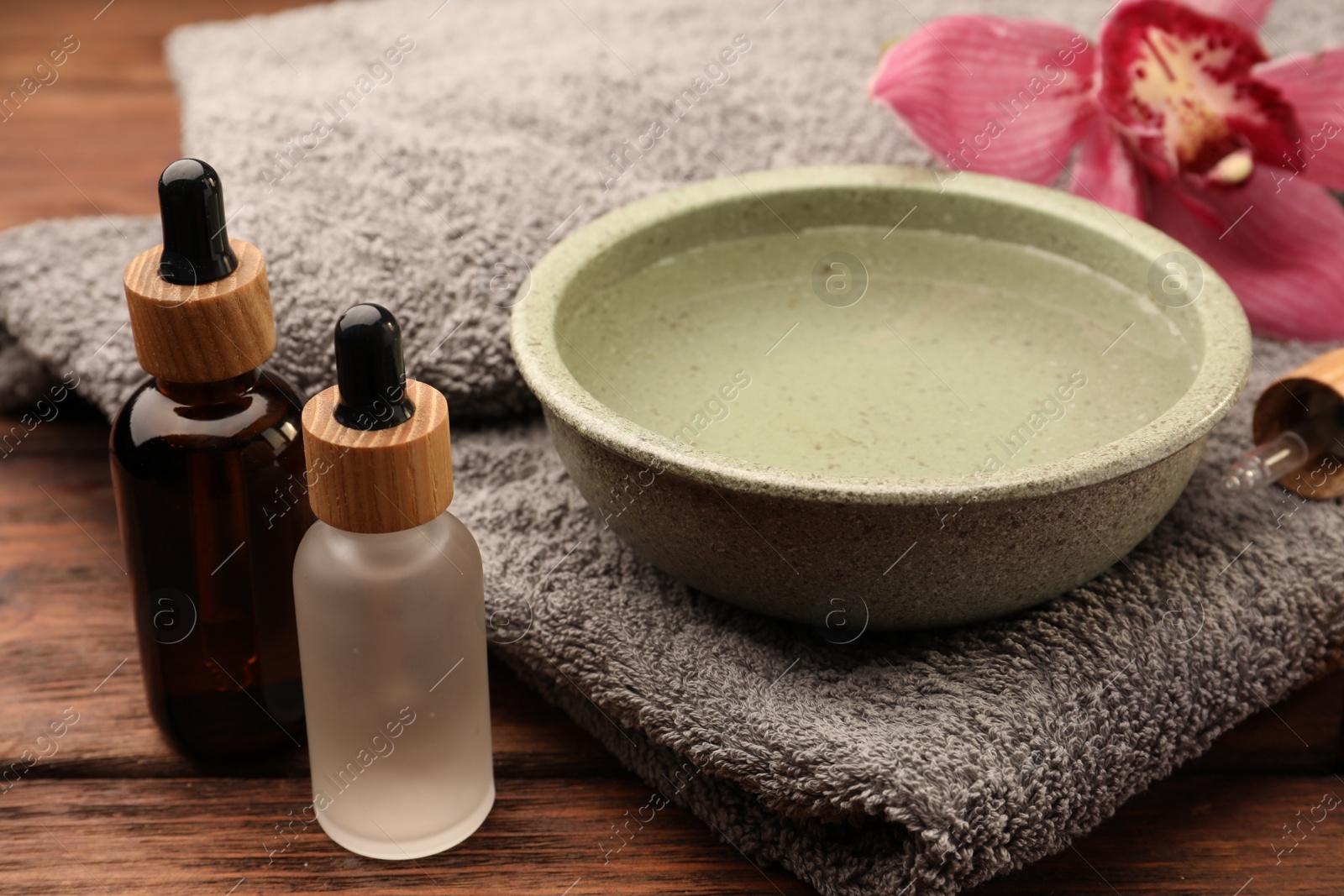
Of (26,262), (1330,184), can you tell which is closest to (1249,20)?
(1330,184)

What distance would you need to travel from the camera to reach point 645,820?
406mm

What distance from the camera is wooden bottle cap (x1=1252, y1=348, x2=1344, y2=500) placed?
17.8 inches

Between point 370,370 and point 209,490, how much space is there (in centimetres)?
10

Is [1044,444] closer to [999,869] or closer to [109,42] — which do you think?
[999,869]

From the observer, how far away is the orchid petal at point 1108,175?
1.74 ft

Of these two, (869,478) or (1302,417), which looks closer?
(869,478)

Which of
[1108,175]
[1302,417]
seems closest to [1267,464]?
Result: [1302,417]

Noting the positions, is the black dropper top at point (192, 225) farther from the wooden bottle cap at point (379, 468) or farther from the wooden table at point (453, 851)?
the wooden table at point (453, 851)

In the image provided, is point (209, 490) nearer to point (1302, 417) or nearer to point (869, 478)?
point (869, 478)

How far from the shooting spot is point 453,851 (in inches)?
15.4

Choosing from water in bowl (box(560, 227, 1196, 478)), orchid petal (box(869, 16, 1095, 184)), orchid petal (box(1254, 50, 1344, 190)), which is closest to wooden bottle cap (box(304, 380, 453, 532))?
water in bowl (box(560, 227, 1196, 478))

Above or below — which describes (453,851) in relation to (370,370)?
below

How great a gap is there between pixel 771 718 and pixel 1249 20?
35cm

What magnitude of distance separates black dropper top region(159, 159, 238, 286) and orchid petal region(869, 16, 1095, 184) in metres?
0.26
